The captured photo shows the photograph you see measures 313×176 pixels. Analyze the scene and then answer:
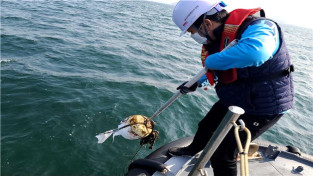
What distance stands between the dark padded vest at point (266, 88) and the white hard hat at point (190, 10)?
0.45 m

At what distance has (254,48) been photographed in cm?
206

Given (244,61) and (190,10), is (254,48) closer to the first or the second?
(244,61)

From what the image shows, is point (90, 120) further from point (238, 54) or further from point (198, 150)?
point (238, 54)

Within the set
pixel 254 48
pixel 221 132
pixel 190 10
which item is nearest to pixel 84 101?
pixel 190 10

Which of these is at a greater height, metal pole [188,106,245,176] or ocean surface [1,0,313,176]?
metal pole [188,106,245,176]

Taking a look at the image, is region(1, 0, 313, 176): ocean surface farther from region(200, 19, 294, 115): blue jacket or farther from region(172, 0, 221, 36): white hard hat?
region(172, 0, 221, 36): white hard hat

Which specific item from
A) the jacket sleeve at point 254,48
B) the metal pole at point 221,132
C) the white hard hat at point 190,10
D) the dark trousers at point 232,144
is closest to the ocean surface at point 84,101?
the dark trousers at point 232,144

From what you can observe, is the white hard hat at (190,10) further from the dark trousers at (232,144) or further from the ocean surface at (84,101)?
the ocean surface at (84,101)

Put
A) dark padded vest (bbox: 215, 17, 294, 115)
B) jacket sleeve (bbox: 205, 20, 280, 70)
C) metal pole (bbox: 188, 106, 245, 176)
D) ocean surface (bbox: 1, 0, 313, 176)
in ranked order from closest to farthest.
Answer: metal pole (bbox: 188, 106, 245, 176) → jacket sleeve (bbox: 205, 20, 280, 70) → dark padded vest (bbox: 215, 17, 294, 115) → ocean surface (bbox: 1, 0, 313, 176)

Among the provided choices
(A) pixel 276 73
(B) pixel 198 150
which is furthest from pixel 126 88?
(A) pixel 276 73

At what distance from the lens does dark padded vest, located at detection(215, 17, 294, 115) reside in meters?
2.36

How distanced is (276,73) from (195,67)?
10.4 meters

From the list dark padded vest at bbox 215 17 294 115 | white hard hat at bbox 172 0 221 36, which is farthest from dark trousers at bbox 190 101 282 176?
white hard hat at bbox 172 0 221 36

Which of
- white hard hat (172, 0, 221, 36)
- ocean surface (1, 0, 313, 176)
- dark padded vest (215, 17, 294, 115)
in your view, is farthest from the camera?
ocean surface (1, 0, 313, 176)
